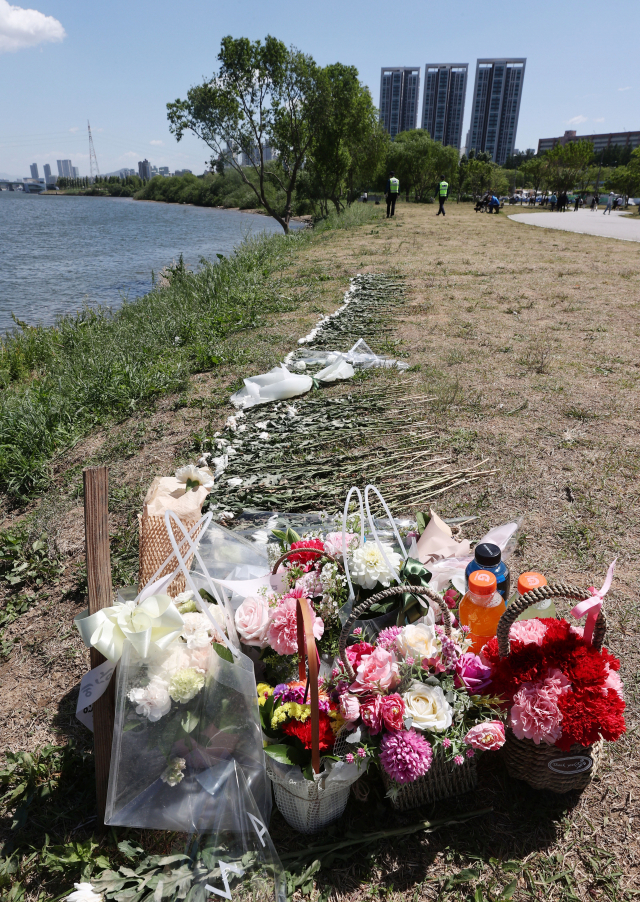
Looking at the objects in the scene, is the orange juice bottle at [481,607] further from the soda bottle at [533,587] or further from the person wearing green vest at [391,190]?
the person wearing green vest at [391,190]

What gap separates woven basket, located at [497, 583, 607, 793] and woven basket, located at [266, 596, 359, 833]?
61 centimetres

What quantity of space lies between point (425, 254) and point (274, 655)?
567 inches

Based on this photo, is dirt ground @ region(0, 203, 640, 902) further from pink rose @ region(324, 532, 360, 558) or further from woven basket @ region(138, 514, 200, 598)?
pink rose @ region(324, 532, 360, 558)

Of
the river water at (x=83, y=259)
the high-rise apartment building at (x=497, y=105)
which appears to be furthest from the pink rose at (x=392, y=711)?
the high-rise apartment building at (x=497, y=105)

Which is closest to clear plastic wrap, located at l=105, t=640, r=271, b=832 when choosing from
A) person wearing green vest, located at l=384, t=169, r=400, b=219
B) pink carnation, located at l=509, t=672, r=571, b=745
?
pink carnation, located at l=509, t=672, r=571, b=745

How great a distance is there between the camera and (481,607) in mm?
2240

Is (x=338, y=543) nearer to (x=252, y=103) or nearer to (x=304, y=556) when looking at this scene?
(x=304, y=556)

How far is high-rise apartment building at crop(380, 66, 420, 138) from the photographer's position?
519 feet

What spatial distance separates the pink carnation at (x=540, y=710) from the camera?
5.70 ft

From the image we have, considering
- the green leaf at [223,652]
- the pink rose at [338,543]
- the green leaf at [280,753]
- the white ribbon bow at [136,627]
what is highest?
the white ribbon bow at [136,627]

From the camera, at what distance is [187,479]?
9.79 feet

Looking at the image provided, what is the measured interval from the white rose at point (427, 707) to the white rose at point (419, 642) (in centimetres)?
9

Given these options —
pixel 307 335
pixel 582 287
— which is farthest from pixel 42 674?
pixel 582 287

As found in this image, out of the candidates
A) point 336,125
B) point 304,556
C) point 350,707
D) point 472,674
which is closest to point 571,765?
point 472,674
